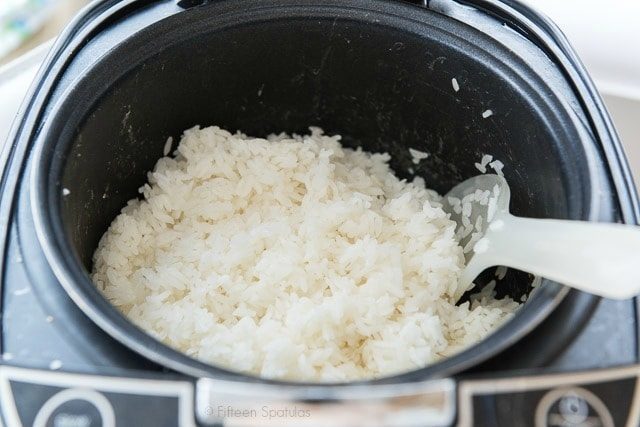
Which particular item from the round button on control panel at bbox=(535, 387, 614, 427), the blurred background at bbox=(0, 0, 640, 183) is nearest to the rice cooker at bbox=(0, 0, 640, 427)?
the round button on control panel at bbox=(535, 387, 614, 427)

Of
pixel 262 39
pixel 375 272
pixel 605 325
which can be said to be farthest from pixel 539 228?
pixel 262 39

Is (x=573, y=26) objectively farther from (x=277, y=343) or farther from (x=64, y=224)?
(x=64, y=224)

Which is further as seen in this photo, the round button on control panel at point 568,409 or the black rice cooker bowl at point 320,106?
the black rice cooker bowl at point 320,106

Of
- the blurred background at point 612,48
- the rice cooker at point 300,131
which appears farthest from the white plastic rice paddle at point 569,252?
the blurred background at point 612,48

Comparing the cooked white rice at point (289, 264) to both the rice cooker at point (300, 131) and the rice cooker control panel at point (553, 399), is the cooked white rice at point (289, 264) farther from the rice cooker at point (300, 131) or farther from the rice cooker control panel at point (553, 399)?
the rice cooker control panel at point (553, 399)

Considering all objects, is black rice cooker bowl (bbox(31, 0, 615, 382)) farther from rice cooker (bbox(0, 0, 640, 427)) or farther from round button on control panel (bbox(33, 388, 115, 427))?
round button on control panel (bbox(33, 388, 115, 427))

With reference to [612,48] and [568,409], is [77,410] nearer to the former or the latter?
[568,409]

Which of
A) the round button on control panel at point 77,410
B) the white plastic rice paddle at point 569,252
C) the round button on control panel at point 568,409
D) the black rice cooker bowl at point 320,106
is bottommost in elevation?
the round button on control panel at point 568,409
